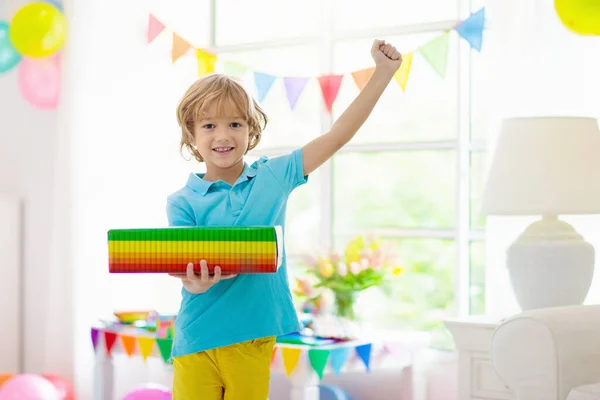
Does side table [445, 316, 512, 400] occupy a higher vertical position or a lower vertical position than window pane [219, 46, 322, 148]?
lower

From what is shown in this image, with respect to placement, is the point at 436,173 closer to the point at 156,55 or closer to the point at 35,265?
the point at 156,55

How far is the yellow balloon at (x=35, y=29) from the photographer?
3598 mm

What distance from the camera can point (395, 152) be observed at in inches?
141

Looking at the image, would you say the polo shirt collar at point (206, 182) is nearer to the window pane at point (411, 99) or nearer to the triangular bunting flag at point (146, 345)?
the triangular bunting flag at point (146, 345)

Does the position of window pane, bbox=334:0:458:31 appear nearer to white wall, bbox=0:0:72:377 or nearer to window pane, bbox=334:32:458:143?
window pane, bbox=334:32:458:143

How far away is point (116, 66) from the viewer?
147 inches

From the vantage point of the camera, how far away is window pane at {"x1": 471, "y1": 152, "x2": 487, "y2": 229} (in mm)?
3029

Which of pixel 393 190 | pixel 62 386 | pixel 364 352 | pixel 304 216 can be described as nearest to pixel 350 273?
pixel 364 352

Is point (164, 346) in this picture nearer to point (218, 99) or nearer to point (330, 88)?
point (330, 88)

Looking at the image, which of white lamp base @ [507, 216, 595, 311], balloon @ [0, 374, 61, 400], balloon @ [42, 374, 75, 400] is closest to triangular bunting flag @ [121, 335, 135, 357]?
balloon @ [0, 374, 61, 400]

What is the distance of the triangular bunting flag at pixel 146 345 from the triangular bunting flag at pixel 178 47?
120cm

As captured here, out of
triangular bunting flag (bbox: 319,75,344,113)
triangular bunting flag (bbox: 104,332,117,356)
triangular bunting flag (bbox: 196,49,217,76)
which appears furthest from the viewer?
triangular bunting flag (bbox: 196,49,217,76)

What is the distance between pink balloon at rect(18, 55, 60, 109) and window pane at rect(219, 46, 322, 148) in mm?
769

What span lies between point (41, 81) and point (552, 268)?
2.35m
